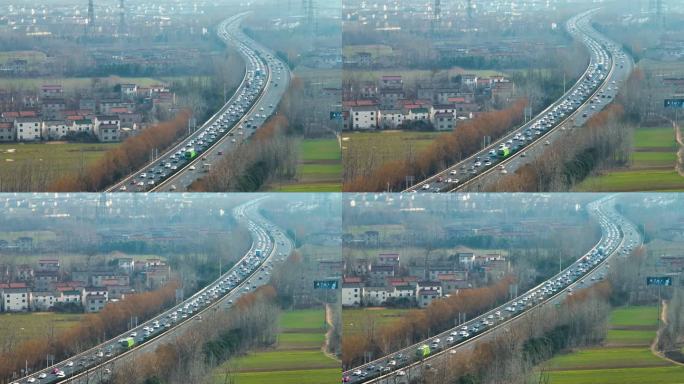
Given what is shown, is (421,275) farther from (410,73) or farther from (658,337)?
(658,337)

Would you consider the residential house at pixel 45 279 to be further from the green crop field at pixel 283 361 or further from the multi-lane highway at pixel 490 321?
the multi-lane highway at pixel 490 321

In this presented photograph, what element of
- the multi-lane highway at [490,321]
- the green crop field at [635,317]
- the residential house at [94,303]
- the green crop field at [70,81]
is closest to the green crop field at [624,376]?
the green crop field at [635,317]

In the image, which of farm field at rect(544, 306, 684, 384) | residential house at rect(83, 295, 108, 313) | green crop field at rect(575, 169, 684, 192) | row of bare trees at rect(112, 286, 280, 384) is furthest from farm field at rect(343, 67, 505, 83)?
residential house at rect(83, 295, 108, 313)

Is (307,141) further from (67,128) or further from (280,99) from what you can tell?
(67,128)

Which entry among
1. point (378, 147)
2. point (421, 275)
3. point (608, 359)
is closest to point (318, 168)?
point (378, 147)

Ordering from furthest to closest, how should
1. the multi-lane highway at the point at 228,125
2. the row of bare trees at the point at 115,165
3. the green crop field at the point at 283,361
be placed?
the green crop field at the point at 283,361 → the multi-lane highway at the point at 228,125 → the row of bare trees at the point at 115,165

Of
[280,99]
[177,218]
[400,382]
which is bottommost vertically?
[400,382]

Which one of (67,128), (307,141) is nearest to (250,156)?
(307,141)

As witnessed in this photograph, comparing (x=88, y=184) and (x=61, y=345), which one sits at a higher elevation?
(x=88, y=184)
